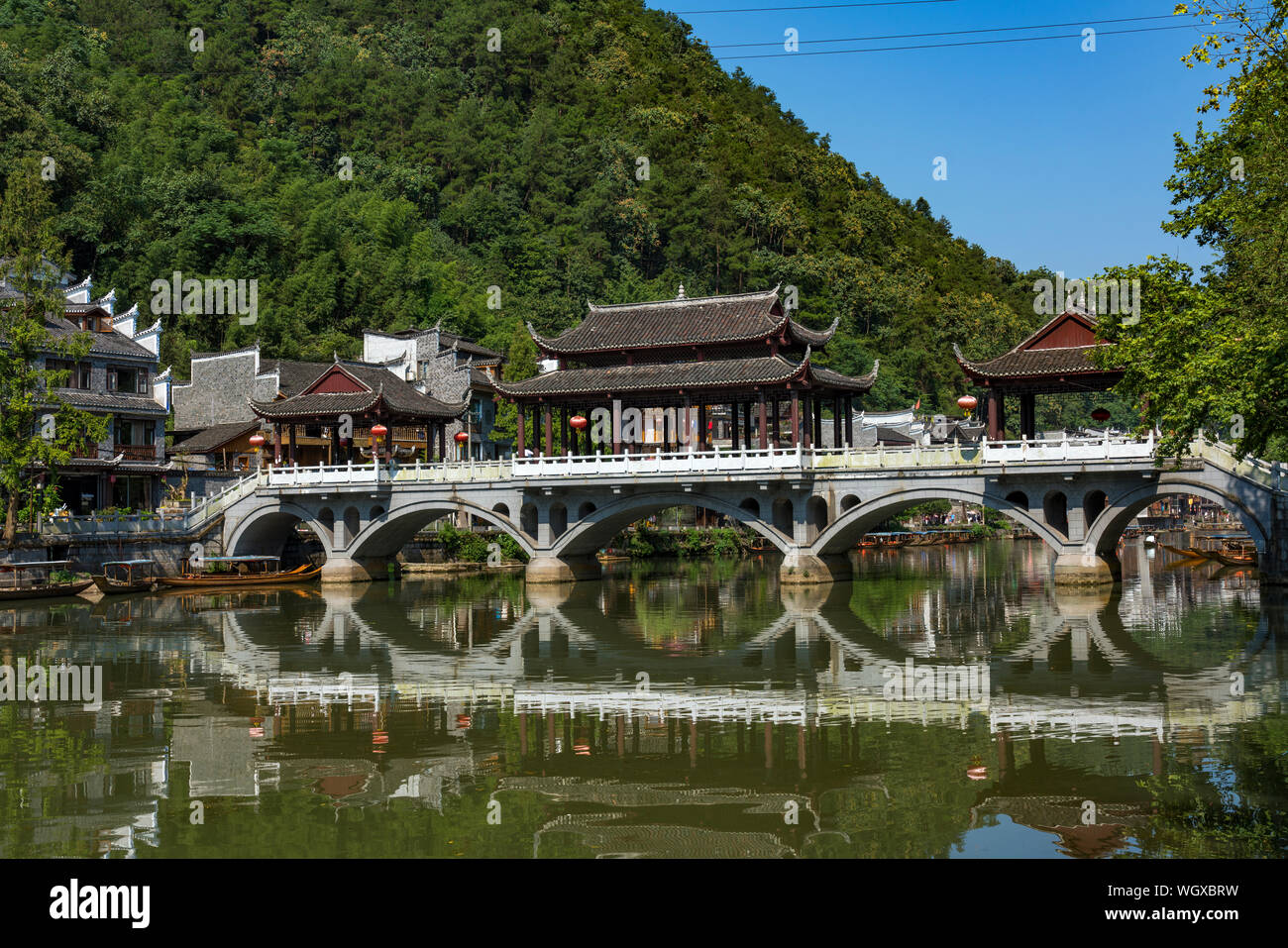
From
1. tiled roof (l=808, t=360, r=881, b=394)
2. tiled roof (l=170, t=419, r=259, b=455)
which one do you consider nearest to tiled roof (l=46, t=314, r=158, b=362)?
tiled roof (l=170, t=419, r=259, b=455)

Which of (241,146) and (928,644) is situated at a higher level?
(241,146)

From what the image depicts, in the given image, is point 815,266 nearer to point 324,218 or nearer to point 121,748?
point 324,218

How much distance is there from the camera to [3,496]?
5441cm

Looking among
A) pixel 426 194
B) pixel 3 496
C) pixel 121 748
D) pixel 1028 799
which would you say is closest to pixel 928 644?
pixel 1028 799

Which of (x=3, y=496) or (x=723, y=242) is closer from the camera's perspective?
(x=3, y=496)

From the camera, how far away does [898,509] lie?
4978 centimetres

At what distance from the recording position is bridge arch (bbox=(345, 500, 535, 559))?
54.8m

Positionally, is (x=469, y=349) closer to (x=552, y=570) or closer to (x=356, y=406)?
(x=356, y=406)

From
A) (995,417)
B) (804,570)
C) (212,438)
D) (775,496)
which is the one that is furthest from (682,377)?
(212,438)

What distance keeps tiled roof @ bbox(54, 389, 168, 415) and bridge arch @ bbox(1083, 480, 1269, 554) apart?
46.5 meters

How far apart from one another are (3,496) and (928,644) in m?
42.4

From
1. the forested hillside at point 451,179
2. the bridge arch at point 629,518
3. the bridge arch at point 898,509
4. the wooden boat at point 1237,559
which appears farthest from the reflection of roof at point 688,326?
the forested hillside at point 451,179
